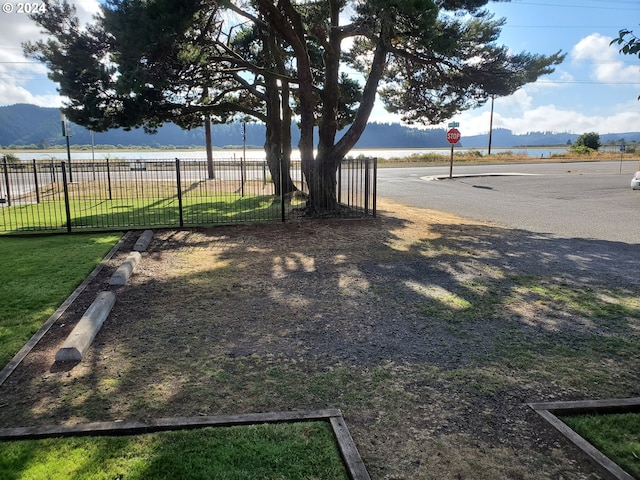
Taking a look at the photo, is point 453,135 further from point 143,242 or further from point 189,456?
point 189,456

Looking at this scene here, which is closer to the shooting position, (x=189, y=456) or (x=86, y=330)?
(x=189, y=456)

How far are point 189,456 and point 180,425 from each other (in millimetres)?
378

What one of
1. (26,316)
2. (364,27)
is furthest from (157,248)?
(364,27)

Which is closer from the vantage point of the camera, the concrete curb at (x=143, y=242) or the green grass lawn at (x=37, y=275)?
the green grass lawn at (x=37, y=275)

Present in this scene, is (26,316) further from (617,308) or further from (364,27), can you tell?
(364,27)

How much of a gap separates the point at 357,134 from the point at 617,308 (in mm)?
9280

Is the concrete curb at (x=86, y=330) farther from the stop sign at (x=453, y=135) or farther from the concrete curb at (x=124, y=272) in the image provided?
the stop sign at (x=453, y=135)

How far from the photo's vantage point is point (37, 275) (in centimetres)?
745

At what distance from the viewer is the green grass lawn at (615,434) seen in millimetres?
2904

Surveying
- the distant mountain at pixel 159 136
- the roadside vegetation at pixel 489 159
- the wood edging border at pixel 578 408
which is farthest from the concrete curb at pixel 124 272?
the distant mountain at pixel 159 136

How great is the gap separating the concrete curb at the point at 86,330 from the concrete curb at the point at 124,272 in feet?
3.03

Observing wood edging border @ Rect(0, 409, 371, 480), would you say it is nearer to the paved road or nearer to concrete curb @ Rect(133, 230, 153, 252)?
concrete curb @ Rect(133, 230, 153, 252)

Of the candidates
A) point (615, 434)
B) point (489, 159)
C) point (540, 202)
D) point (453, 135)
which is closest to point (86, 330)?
point (615, 434)

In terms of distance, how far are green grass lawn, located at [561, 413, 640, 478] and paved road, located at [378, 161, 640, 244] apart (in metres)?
7.99
